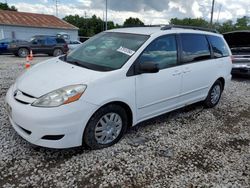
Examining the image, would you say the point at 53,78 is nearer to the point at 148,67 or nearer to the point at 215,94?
the point at 148,67

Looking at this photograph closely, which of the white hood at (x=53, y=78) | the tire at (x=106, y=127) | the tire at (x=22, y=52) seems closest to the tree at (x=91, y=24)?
the tire at (x=22, y=52)

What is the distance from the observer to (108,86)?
117 inches

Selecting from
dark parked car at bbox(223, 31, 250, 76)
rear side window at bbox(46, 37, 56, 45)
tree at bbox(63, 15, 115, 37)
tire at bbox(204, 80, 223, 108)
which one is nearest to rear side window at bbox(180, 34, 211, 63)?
tire at bbox(204, 80, 223, 108)

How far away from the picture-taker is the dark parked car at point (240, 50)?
342 inches

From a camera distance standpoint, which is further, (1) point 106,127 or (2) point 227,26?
(2) point 227,26

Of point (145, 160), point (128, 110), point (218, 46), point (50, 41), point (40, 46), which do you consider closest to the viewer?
point (145, 160)

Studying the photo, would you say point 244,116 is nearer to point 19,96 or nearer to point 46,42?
point 19,96

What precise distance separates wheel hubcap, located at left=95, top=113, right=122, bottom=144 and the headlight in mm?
519

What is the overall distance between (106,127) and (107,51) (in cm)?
123

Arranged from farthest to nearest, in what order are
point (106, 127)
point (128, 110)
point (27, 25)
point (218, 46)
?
point (27, 25), point (218, 46), point (128, 110), point (106, 127)

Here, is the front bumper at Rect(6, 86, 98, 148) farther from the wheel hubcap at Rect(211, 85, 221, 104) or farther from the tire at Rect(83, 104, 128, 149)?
the wheel hubcap at Rect(211, 85, 221, 104)

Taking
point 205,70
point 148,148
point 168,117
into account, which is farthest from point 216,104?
point 148,148

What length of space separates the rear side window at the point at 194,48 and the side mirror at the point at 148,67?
3.33ft

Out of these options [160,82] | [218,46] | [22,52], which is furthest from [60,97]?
[22,52]
